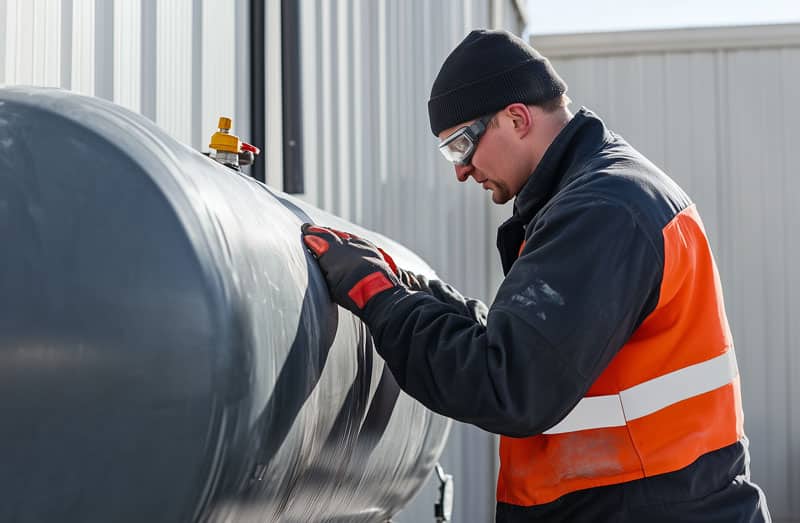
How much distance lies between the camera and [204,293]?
3.49 feet

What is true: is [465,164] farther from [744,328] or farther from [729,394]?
[744,328]

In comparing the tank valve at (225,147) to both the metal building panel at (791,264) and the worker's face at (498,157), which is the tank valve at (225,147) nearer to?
the worker's face at (498,157)

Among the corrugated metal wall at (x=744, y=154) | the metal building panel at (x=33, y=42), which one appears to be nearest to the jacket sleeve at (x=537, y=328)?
the metal building panel at (x=33, y=42)

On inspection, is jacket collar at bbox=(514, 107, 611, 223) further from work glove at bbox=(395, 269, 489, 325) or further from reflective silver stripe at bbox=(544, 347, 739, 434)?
reflective silver stripe at bbox=(544, 347, 739, 434)

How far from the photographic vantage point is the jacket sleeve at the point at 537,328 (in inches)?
54.9

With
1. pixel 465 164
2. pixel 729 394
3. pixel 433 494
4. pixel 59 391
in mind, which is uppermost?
pixel 465 164

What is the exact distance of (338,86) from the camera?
3869mm

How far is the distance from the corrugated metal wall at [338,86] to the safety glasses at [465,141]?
792 millimetres

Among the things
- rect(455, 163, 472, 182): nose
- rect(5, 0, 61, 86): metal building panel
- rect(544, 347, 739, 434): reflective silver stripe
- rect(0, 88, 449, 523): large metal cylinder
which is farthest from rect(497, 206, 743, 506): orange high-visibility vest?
rect(5, 0, 61, 86): metal building panel

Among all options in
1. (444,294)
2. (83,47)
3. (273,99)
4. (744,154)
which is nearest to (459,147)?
(444,294)

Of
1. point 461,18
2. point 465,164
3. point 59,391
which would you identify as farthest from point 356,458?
point 461,18

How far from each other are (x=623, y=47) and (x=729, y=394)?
255 inches

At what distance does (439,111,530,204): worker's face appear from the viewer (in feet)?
5.84

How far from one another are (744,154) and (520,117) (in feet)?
20.7
